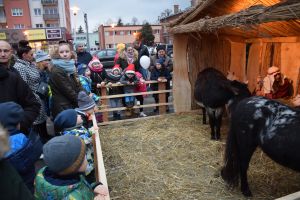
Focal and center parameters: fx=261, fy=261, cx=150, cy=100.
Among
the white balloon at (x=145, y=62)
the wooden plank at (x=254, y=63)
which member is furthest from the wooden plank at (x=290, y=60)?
the white balloon at (x=145, y=62)

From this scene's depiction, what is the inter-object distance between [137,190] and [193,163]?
3.95 ft

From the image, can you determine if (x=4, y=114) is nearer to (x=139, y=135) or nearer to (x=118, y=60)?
(x=139, y=135)

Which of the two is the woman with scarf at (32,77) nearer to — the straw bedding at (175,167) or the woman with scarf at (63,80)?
the woman with scarf at (63,80)

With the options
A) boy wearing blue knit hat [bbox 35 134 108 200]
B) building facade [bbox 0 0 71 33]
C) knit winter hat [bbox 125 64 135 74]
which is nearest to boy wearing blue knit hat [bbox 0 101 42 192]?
boy wearing blue knit hat [bbox 35 134 108 200]

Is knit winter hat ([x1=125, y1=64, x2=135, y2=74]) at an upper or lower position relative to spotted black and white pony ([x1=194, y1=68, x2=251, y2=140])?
upper

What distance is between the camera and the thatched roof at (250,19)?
2826mm

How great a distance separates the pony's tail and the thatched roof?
1416mm

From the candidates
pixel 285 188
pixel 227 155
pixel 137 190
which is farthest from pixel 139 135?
pixel 285 188

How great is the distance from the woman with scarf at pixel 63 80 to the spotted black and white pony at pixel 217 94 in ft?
8.84

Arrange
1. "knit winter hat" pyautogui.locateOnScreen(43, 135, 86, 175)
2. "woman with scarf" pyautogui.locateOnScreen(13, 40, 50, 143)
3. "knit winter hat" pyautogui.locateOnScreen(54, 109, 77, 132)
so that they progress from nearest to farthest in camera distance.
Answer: "knit winter hat" pyautogui.locateOnScreen(43, 135, 86, 175), "knit winter hat" pyautogui.locateOnScreen(54, 109, 77, 132), "woman with scarf" pyautogui.locateOnScreen(13, 40, 50, 143)

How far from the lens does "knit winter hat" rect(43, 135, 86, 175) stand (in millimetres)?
1784

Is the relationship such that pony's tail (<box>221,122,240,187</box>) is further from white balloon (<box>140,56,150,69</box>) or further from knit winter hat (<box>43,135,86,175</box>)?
white balloon (<box>140,56,150,69</box>)

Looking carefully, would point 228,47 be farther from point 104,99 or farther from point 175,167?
point 175,167

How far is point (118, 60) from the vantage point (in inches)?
293
